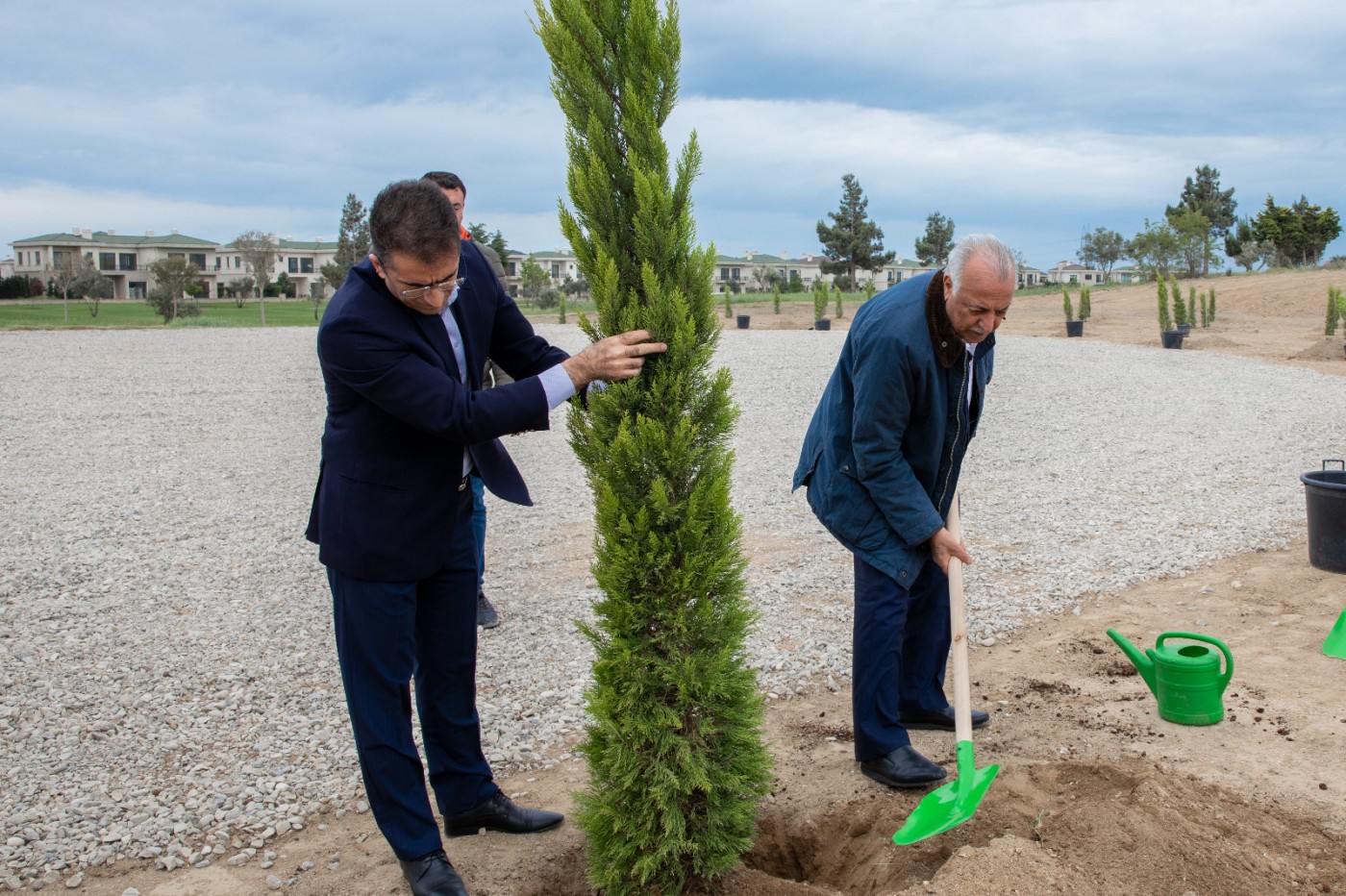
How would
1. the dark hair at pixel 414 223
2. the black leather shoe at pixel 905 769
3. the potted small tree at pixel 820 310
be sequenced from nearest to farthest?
1. the dark hair at pixel 414 223
2. the black leather shoe at pixel 905 769
3. the potted small tree at pixel 820 310

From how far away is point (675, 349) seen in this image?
295cm

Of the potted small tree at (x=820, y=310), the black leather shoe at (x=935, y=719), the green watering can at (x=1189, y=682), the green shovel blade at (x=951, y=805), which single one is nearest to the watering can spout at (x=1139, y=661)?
the green watering can at (x=1189, y=682)

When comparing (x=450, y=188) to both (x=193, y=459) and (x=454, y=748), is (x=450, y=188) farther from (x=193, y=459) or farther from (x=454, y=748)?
(x=193, y=459)

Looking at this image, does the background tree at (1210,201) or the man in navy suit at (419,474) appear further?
the background tree at (1210,201)

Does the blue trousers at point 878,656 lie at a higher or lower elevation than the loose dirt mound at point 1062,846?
higher

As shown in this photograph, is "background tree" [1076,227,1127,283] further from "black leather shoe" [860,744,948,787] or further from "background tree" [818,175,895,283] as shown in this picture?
"black leather shoe" [860,744,948,787]

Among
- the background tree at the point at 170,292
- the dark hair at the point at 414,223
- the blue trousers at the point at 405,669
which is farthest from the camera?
the background tree at the point at 170,292

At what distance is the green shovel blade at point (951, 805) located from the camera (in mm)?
3115

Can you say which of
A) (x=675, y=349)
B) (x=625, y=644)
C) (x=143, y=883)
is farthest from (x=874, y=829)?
(x=143, y=883)

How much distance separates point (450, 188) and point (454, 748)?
3.03m

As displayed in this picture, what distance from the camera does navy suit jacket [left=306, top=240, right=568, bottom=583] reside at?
295cm

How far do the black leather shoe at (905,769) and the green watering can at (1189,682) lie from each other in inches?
48.0

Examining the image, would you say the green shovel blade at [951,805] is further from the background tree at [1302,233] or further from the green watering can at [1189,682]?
the background tree at [1302,233]

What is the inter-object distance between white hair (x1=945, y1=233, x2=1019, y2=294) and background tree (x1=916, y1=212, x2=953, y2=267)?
65881mm
